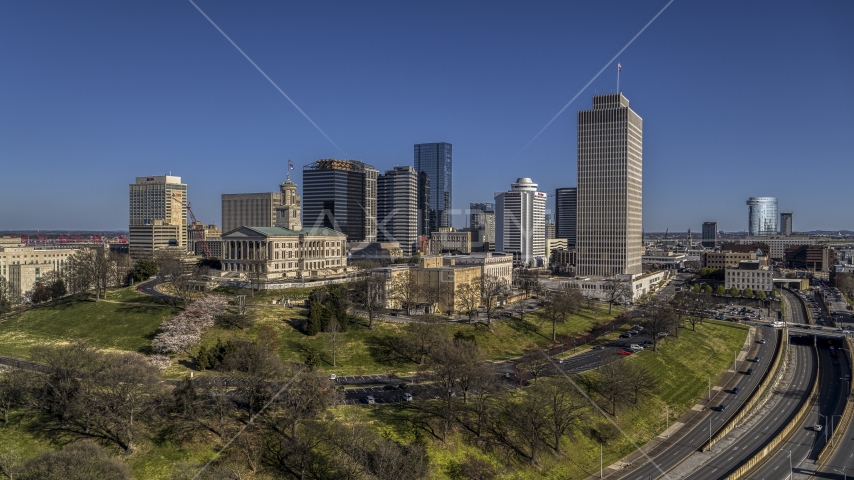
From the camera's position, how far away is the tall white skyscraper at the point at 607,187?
6781 inches

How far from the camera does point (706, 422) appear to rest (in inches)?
2938

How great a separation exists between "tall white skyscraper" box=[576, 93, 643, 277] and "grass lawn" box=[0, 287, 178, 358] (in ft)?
407

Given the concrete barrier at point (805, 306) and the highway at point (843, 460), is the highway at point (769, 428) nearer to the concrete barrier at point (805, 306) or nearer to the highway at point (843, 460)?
the highway at point (843, 460)

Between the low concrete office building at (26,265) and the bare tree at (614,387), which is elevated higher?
the low concrete office building at (26,265)

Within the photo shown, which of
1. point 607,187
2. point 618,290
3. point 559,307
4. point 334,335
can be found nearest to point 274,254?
point 334,335

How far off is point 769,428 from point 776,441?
5785mm

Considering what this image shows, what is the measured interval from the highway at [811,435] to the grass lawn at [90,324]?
77.0 m

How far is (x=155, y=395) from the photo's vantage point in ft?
182

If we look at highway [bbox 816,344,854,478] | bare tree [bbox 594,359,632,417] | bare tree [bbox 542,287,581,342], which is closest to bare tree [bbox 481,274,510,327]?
bare tree [bbox 542,287,581,342]

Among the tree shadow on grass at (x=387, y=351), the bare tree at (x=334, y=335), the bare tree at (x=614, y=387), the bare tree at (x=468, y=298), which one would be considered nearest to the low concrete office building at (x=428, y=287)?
the bare tree at (x=468, y=298)

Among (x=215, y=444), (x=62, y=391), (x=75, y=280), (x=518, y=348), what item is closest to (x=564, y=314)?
(x=518, y=348)

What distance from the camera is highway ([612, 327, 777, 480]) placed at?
61.2 metres

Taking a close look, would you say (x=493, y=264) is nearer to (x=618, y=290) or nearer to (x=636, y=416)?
(x=618, y=290)

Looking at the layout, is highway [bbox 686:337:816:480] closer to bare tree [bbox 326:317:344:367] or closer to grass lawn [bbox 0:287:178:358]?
bare tree [bbox 326:317:344:367]
